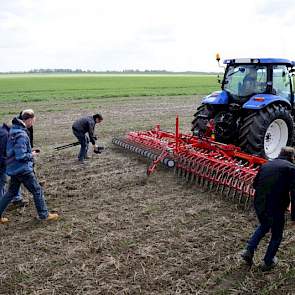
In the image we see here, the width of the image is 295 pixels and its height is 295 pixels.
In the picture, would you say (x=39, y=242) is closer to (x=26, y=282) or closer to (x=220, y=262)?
(x=26, y=282)

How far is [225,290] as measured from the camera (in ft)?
13.1

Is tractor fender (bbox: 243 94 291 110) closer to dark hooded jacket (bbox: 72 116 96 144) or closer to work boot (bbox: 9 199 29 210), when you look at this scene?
dark hooded jacket (bbox: 72 116 96 144)

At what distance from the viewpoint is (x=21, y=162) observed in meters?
5.41

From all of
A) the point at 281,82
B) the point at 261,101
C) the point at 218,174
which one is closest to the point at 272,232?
the point at 218,174

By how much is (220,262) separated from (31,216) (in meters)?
2.71

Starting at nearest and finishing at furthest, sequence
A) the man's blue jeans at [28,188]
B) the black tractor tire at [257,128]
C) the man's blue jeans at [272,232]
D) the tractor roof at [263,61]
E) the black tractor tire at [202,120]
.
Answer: the man's blue jeans at [272,232], the man's blue jeans at [28,188], the black tractor tire at [257,128], the tractor roof at [263,61], the black tractor tire at [202,120]

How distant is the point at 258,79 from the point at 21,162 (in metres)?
4.71

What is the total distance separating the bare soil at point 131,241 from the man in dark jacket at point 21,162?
26 cm

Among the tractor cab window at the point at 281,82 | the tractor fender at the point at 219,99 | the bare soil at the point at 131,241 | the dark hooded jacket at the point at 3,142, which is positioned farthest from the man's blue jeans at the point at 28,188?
the tractor cab window at the point at 281,82

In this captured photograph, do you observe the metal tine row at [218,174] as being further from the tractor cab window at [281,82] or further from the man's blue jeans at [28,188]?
the man's blue jeans at [28,188]

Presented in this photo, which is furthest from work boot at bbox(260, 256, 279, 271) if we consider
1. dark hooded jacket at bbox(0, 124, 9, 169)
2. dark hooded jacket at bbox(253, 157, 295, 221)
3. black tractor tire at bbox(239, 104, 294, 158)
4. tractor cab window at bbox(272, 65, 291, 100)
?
tractor cab window at bbox(272, 65, 291, 100)

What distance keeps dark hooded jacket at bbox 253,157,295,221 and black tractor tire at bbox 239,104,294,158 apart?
310 cm

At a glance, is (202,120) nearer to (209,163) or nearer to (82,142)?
(209,163)

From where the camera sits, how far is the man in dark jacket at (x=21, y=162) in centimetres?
533
